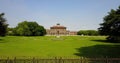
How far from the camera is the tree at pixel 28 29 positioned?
115 meters

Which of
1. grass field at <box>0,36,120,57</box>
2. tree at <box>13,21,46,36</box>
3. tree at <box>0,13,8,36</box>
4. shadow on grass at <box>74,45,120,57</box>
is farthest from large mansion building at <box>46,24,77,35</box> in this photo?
shadow on grass at <box>74,45,120,57</box>

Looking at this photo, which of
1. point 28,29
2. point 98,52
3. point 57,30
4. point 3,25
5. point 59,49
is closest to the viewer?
point 98,52

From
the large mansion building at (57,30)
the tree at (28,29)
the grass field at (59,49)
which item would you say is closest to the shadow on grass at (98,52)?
the grass field at (59,49)

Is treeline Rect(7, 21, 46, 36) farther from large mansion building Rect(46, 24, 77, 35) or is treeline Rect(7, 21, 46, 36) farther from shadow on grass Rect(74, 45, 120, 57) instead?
shadow on grass Rect(74, 45, 120, 57)

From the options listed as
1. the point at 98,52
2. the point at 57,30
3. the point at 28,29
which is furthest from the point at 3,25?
the point at 57,30

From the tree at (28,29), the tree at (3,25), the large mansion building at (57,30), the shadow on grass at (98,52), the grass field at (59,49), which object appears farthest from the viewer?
the large mansion building at (57,30)

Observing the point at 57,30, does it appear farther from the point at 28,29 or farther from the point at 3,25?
the point at 3,25

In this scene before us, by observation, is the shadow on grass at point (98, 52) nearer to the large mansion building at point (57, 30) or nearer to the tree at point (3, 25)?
the tree at point (3, 25)

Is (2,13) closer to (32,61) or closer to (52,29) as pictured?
(32,61)

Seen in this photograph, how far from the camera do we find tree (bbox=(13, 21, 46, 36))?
115094 mm

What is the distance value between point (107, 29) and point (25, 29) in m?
56.8

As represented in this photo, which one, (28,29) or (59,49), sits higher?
(28,29)

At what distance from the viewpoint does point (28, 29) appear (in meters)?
117

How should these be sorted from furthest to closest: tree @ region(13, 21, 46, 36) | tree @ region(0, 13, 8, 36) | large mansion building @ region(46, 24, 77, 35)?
large mansion building @ region(46, 24, 77, 35)
tree @ region(13, 21, 46, 36)
tree @ region(0, 13, 8, 36)
